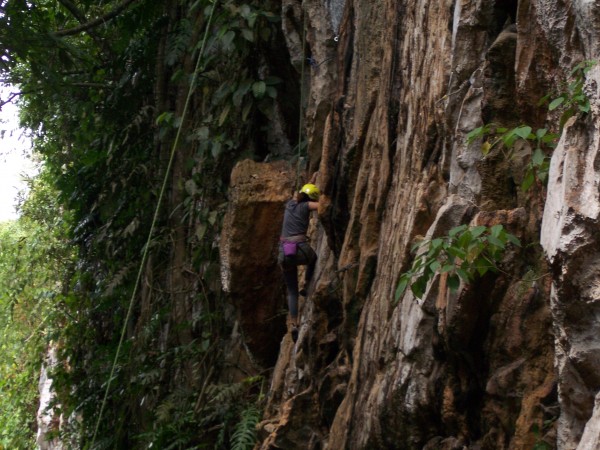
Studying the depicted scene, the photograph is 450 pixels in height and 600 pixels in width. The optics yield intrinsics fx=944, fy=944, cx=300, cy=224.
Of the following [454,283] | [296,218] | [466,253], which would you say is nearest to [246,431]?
[296,218]

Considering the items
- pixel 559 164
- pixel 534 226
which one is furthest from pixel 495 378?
pixel 559 164

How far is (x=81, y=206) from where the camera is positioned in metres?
13.2

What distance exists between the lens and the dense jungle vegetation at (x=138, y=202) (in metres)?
9.68

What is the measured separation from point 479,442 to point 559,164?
1621 mm

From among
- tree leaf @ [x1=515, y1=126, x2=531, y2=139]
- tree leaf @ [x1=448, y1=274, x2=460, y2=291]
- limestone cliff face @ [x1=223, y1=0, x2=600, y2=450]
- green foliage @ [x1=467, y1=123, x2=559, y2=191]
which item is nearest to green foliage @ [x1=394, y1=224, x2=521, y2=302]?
tree leaf @ [x1=448, y1=274, x2=460, y2=291]

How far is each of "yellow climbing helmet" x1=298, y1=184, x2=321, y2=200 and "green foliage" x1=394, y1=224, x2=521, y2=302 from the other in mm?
3393

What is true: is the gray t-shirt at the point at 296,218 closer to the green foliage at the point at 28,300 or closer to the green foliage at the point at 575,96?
the green foliage at the point at 575,96

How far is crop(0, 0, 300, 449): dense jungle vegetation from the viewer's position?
968 centimetres

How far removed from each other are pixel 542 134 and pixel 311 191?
12.5 ft

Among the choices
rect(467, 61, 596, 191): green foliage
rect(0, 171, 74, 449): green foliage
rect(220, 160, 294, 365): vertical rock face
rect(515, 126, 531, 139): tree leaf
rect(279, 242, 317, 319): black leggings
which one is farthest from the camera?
rect(0, 171, 74, 449): green foliage

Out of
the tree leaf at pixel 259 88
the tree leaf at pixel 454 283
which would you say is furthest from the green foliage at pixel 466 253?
the tree leaf at pixel 259 88

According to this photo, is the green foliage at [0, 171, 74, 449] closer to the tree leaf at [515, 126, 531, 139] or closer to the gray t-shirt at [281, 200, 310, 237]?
the gray t-shirt at [281, 200, 310, 237]

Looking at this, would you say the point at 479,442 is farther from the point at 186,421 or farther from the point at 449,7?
the point at 186,421

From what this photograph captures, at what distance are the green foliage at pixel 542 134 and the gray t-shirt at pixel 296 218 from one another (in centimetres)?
301
